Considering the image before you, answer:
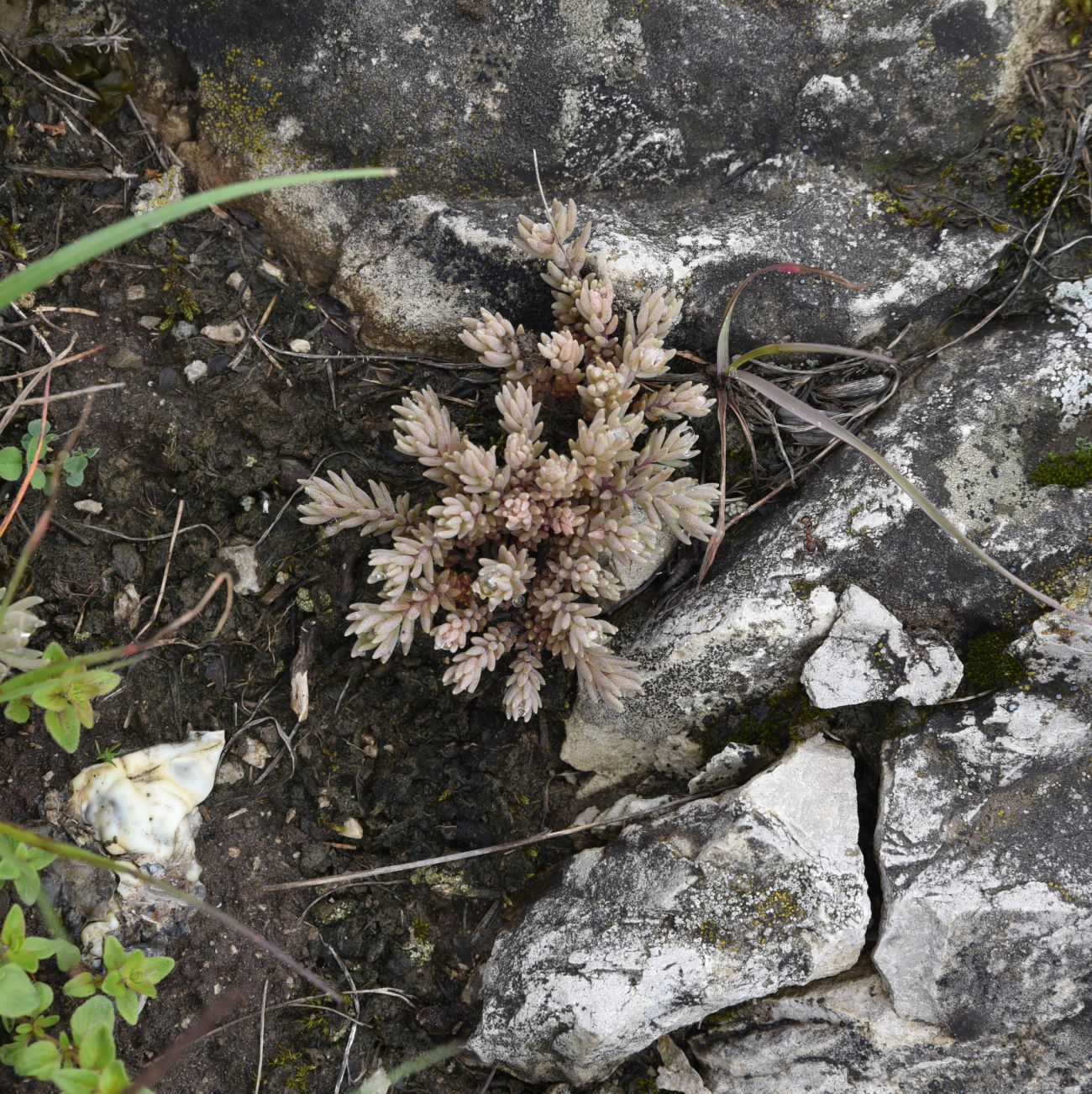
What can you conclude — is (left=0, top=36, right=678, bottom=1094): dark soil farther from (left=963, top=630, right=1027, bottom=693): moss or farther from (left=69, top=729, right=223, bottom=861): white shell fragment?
(left=963, top=630, right=1027, bottom=693): moss

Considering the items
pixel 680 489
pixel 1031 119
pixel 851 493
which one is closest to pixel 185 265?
pixel 680 489

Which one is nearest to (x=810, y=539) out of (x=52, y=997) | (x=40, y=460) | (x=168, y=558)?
(x=168, y=558)

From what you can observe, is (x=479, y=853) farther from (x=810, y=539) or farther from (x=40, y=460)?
(x=40, y=460)

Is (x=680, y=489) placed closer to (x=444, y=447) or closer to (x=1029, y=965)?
(x=444, y=447)

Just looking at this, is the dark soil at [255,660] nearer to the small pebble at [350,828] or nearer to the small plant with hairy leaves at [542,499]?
the small pebble at [350,828]

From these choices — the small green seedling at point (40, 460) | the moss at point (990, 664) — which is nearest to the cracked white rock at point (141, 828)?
the small green seedling at point (40, 460)
